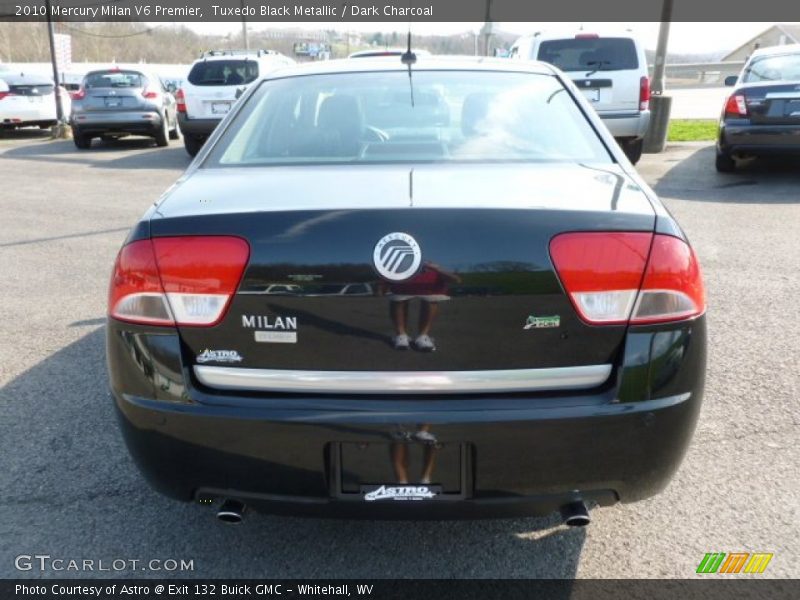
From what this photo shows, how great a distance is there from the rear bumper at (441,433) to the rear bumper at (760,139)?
801 cm

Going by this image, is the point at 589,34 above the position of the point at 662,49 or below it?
above

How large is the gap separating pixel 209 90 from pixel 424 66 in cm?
1042

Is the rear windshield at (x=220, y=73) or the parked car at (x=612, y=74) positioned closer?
the parked car at (x=612, y=74)

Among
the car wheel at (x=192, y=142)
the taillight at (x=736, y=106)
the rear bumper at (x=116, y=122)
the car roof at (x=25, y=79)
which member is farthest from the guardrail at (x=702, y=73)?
the taillight at (x=736, y=106)

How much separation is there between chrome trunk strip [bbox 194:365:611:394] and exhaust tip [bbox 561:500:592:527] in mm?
348

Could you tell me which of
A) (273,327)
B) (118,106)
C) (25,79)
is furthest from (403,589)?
(25,79)

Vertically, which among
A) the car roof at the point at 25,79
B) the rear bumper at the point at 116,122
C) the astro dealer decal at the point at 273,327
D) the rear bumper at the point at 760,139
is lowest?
the rear bumper at the point at 116,122

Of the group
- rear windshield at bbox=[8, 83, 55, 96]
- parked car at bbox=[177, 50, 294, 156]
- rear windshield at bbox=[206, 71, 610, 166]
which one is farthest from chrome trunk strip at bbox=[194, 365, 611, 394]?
rear windshield at bbox=[8, 83, 55, 96]

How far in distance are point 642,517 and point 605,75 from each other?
920 cm

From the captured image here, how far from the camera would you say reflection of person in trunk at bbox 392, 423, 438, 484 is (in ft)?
6.56

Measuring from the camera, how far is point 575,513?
214 centimetres

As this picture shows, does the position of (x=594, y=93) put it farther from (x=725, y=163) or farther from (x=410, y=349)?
(x=410, y=349)

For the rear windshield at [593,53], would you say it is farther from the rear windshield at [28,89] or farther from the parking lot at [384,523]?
the rear windshield at [28,89]

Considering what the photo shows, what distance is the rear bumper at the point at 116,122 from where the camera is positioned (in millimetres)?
14383
